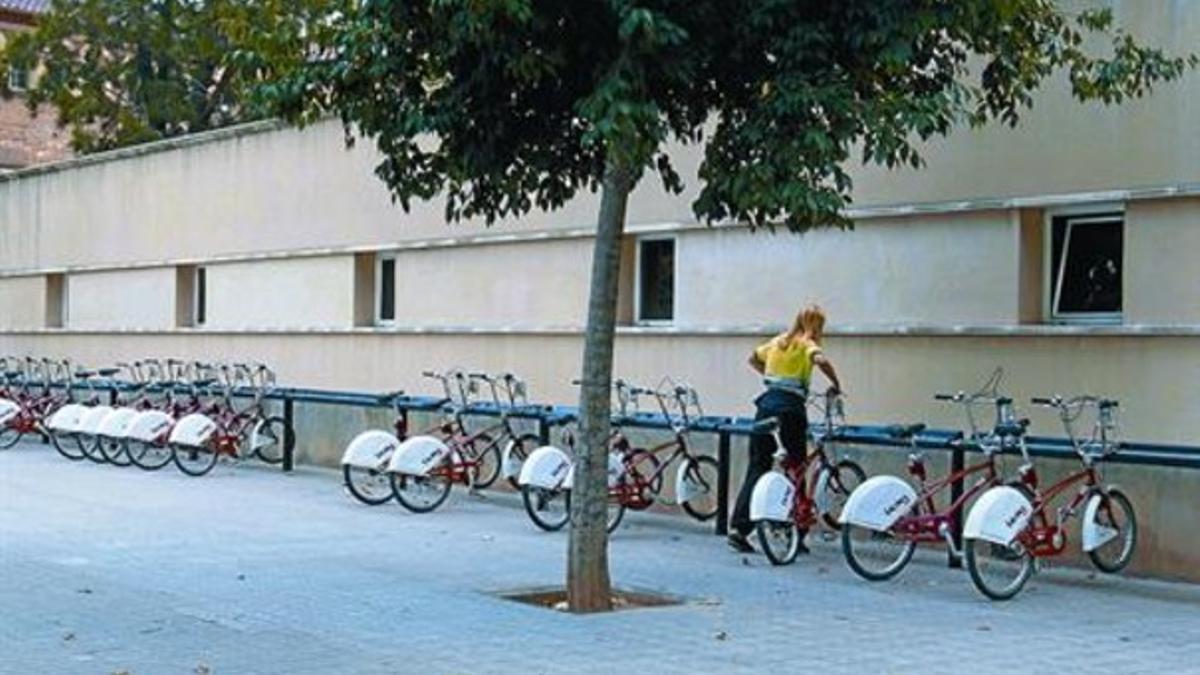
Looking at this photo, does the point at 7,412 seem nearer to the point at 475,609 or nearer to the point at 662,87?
the point at 475,609

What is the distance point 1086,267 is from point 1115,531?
2.14 m

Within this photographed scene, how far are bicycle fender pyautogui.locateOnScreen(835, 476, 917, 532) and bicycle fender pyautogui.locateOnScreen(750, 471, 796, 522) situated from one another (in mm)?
616

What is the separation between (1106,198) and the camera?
12.8m

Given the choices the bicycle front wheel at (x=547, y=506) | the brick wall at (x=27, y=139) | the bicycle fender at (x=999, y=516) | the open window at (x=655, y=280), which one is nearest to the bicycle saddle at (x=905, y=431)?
the bicycle fender at (x=999, y=516)

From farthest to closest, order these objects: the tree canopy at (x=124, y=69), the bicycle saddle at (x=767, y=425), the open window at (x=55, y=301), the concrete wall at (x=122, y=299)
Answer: the tree canopy at (x=124, y=69) < the open window at (x=55, y=301) < the concrete wall at (x=122, y=299) < the bicycle saddle at (x=767, y=425)

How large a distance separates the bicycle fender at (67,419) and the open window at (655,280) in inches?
309

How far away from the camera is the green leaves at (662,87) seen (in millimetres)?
9727

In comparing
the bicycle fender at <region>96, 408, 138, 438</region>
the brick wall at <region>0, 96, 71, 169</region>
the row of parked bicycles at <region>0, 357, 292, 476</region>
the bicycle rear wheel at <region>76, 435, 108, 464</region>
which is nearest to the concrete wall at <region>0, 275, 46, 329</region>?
the row of parked bicycles at <region>0, 357, 292, 476</region>

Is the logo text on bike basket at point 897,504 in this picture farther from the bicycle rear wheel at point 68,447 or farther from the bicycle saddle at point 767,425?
the bicycle rear wheel at point 68,447

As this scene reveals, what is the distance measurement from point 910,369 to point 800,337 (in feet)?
4.36

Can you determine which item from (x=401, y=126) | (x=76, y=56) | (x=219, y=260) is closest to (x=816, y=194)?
(x=401, y=126)

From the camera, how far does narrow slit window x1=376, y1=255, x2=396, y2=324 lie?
68.9ft

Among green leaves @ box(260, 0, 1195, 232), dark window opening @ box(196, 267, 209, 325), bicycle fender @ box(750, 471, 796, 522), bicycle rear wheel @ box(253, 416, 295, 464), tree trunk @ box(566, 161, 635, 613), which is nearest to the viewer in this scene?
green leaves @ box(260, 0, 1195, 232)

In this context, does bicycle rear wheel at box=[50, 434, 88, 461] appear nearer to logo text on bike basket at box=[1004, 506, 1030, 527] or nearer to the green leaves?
the green leaves
